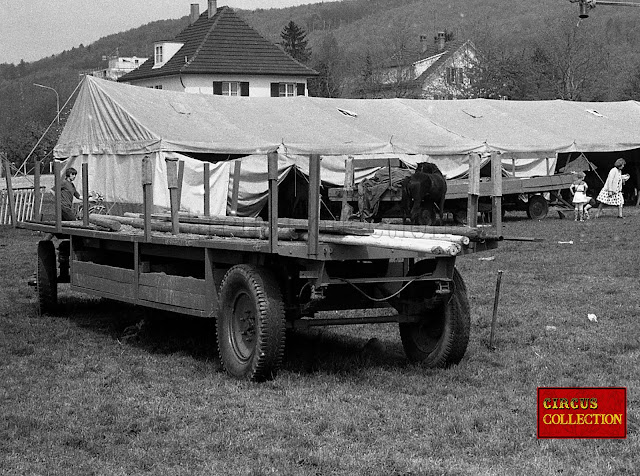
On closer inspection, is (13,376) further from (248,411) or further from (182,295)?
(248,411)

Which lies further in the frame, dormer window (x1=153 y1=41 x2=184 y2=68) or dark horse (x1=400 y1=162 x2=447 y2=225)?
dormer window (x1=153 y1=41 x2=184 y2=68)

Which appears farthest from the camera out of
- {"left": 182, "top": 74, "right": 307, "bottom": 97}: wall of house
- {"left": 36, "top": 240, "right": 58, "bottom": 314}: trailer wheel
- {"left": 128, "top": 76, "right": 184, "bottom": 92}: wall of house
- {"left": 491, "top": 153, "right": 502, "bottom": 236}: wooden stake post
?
{"left": 128, "top": 76, "right": 184, "bottom": 92}: wall of house

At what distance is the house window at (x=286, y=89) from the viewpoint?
242 ft

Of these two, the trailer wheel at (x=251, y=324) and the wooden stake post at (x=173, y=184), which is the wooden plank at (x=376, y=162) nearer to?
the wooden stake post at (x=173, y=184)

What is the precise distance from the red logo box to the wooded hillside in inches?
2098

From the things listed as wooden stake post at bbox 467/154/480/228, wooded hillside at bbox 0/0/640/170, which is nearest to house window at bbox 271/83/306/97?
wooded hillside at bbox 0/0/640/170

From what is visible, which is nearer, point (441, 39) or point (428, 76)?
point (428, 76)

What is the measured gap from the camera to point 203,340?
10641 mm

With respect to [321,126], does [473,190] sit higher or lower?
lower

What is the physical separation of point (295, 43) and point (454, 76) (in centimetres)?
1948

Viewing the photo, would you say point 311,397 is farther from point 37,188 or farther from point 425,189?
point 425,189

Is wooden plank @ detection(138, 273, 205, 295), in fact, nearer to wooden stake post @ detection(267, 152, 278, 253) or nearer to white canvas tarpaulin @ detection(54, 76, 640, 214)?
wooden stake post @ detection(267, 152, 278, 253)

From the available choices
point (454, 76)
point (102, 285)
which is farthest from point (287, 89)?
point (102, 285)

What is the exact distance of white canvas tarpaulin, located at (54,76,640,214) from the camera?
2520 centimetres
